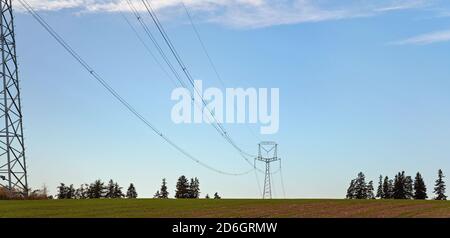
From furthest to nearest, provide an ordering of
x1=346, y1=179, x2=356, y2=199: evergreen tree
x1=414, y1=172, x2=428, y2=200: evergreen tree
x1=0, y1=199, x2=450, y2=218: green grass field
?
x1=346, y1=179, x2=356, y2=199: evergreen tree, x1=414, y1=172, x2=428, y2=200: evergreen tree, x1=0, y1=199, x2=450, y2=218: green grass field

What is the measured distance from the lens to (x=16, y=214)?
102ft

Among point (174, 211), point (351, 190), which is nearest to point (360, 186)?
point (351, 190)

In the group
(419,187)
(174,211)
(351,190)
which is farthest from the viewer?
(351,190)

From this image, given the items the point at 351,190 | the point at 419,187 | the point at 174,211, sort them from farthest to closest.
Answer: the point at 351,190
the point at 419,187
the point at 174,211

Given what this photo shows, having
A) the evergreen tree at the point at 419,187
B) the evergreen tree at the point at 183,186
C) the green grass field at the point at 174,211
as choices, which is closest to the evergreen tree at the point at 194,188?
the evergreen tree at the point at 183,186

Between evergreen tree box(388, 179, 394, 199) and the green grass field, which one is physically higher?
evergreen tree box(388, 179, 394, 199)

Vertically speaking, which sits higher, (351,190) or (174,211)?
A: (351,190)

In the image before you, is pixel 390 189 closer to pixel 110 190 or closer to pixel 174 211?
pixel 110 190

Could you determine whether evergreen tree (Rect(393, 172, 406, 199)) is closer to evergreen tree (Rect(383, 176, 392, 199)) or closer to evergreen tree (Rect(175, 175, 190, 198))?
evergreen tree (Rect(383, 176, 392, 199))

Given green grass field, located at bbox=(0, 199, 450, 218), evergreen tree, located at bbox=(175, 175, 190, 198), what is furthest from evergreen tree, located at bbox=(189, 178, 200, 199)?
green grass field, located at bbox=(0, 199, 450, 218)

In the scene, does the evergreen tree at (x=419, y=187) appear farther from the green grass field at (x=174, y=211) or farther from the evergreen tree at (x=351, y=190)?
the green grass field at (x=174, y=211)
